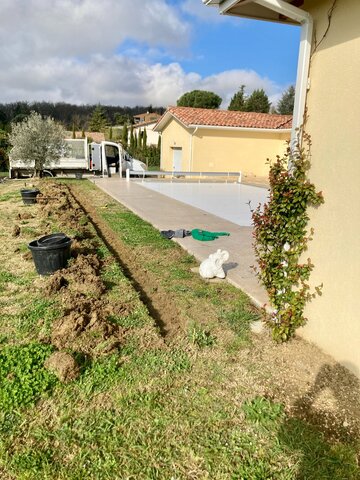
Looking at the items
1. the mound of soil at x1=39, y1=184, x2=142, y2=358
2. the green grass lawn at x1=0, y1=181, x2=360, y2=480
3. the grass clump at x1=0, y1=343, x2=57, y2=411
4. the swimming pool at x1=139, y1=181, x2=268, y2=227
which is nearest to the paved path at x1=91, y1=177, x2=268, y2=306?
the swimming pool at x1=139, y1=181, x2=268, y2=227

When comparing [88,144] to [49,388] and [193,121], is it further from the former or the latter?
[49,388]

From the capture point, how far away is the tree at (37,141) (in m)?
18.2

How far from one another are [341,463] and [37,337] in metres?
2.63

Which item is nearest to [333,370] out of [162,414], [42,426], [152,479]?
[162,414]

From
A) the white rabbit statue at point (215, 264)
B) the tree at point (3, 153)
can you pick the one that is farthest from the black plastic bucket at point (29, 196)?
the tree at point (3, 153)

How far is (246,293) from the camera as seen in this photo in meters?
4.54

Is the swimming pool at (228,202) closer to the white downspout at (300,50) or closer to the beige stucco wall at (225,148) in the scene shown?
the white downspout at (300,50)

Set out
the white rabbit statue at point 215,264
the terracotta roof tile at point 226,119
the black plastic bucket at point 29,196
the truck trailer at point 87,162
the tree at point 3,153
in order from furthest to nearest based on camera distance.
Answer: the tree at point 3,153, the terracotta roof tile at point 226,119, the truck trailer at point 87,162, the black plastic bucket at point 29,196, the white rabbit statue at point 215,264

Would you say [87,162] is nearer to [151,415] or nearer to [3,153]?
[3,153]

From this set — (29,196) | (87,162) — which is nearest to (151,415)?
(29,196)

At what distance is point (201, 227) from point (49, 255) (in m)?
4.39

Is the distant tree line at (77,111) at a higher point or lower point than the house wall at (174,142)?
higher

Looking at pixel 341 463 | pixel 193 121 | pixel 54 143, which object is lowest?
pixel 341 463

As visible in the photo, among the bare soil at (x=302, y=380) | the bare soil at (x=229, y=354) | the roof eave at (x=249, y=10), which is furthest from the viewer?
the roof eave at (x=249, y=10)
